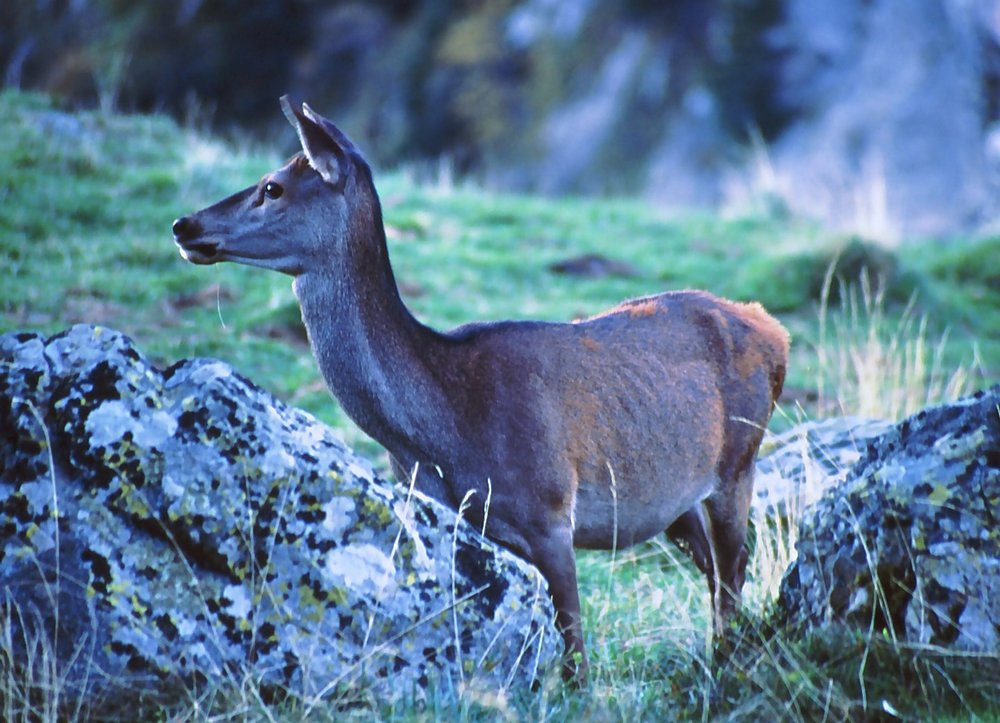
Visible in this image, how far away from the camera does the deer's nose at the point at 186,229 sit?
5.96 m

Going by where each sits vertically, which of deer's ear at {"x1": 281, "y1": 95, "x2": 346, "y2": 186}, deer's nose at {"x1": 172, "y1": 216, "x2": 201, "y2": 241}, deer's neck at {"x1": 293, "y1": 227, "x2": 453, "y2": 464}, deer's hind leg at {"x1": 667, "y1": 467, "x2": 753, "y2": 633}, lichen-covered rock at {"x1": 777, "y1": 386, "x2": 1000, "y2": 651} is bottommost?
deer's hind leg at {"x1": 667, "y1": 467, "x2": 753, "y2": 633}

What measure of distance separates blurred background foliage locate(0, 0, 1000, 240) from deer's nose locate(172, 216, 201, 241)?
31.3ft

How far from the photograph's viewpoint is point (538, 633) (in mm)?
5098

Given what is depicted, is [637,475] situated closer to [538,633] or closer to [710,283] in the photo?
[538,633]

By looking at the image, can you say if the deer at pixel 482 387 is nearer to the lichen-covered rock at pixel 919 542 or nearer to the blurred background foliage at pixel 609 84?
the lichen-covered rock at pixel 919 542

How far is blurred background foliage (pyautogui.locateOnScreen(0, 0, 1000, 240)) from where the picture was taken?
19.7 meters

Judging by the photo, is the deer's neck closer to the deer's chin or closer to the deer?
the deer

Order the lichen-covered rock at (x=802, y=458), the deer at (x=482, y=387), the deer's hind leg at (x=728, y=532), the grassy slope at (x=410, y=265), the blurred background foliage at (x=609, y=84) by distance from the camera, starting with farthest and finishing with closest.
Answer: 1. the blurred background foliage at (x=609, y=84)
2. the grassy slope at (x=410, y=265)
3. the lichen-covered rock at (x=802, y=458)
4. the deer's hind leg at (x=728, y=532)
5. the deer at (x=482, y=387)

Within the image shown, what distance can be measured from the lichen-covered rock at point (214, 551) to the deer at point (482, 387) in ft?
2.07

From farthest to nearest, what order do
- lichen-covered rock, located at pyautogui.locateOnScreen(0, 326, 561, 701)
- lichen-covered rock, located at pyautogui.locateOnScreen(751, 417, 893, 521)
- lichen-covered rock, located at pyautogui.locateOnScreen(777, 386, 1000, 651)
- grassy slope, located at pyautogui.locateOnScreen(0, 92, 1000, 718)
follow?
grassy slope, located at pyautogui.locateOnScreen(0, 92, 1000, 718), lichen-covered rock, located at pyautogui.locateOnScreen(751, 417, 893, 521), lichen-covered rock, located at pyautogui.locateOnScreen(777, 386, 1000, 651), lichen-covered rock, located at pyautogui.locateOnScreen(0, 326, 561, 701)

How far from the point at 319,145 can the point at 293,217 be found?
1.05 feet

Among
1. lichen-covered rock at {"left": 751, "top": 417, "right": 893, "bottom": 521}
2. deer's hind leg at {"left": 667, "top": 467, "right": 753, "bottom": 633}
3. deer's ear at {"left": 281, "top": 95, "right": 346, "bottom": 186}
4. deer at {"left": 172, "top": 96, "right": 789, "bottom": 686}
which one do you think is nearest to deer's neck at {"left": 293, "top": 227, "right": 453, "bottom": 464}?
deer at {"left": 172, "top": 96, "right": 789, "bottom": 686}

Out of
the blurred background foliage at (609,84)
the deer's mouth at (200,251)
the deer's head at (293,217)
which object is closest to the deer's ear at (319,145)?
the deer's head at (293,217)

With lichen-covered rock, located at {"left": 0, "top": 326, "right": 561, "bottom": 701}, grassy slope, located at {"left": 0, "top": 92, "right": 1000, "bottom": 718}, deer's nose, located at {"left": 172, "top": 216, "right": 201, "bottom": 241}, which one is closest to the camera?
lichen-covered rock, located at {"left": 0, "top": 326, "right": 561, "bottom": 701}
